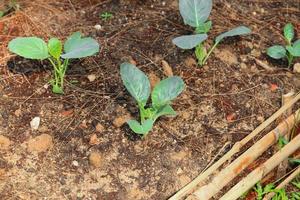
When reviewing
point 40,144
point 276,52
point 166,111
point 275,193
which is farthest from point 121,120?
point 276,52

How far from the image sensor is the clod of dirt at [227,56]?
2625mm

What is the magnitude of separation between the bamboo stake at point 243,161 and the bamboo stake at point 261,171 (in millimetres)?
45

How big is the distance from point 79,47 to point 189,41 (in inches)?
18.6

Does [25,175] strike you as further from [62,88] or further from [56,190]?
[62,88]

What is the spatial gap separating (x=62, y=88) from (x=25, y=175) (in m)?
0.44

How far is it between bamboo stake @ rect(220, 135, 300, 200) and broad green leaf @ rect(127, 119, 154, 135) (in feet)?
1.32

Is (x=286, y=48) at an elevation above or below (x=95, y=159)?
A: above

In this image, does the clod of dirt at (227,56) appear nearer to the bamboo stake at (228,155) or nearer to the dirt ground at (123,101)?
the dirt ground at (123,101)

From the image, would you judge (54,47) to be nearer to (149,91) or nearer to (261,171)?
(149,91)

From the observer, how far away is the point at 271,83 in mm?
2592

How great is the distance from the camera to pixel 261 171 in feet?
7.36

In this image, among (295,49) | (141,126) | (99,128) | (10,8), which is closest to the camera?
(141,126)

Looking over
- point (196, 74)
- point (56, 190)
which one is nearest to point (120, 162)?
point (56, 190)

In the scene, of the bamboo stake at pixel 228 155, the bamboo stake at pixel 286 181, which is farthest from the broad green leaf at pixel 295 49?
the bamboo stake at pixel 286 181
